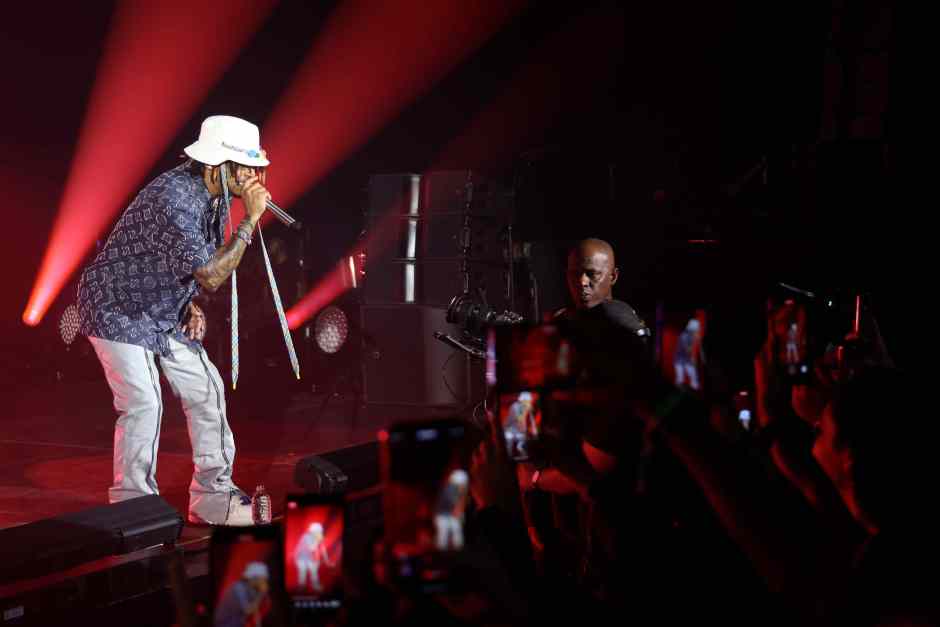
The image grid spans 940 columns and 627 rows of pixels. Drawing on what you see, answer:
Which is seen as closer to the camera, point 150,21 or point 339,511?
point 339,511

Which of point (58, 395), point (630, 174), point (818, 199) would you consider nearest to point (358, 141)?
point (630, 174)

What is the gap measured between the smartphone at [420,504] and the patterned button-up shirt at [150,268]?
3.16 m

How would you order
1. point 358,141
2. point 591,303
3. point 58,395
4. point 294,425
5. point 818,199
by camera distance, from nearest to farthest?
point 591,303 → point 818,199 → point 294,425 → point 58,395 → point 358,141

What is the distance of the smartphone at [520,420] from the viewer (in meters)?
2.43

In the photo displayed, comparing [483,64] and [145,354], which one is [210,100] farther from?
[145,354]

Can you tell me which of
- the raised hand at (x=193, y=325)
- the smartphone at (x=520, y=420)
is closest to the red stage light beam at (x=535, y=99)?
the raised hand at (x=193, y=325)

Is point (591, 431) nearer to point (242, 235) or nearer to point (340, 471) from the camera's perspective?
point (340, 471)

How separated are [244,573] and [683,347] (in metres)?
1.09

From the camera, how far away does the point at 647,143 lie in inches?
344

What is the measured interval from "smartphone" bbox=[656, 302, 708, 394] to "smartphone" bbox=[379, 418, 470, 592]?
763 millimetres

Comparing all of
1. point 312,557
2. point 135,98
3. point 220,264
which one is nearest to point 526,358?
point 312,557

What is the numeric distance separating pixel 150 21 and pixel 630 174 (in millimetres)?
4570

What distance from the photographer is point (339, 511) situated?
182 cm

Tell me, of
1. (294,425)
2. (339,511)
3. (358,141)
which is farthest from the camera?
(358,141)
